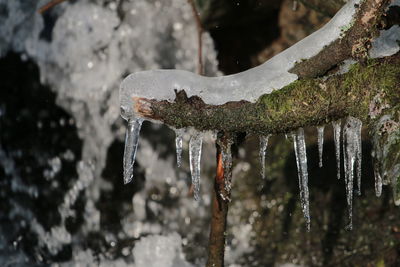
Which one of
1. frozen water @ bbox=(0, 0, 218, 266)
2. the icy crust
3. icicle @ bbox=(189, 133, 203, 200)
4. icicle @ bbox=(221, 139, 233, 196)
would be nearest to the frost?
the icy crust

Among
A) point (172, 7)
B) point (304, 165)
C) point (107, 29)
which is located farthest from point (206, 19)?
point (304, 165)

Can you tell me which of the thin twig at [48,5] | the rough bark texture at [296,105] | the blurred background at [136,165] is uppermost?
the thin twig at [48,5]

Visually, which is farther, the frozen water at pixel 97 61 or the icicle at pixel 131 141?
the frozen water at pixel 97 61

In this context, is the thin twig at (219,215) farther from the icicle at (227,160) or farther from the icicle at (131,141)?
the icicle at (131,141)

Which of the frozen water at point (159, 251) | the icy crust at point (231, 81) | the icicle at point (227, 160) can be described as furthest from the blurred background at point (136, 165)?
the icy crust at point (231, 81)

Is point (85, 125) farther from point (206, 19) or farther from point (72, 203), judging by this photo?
point (206, 19)

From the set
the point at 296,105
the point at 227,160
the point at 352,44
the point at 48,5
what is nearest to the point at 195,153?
the point at 227,160

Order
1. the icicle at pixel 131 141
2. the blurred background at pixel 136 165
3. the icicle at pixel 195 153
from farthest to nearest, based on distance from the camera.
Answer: the blurred background at pixel 136 165
the icicle at pixel 195 153
the icicle at pixel 131 141
